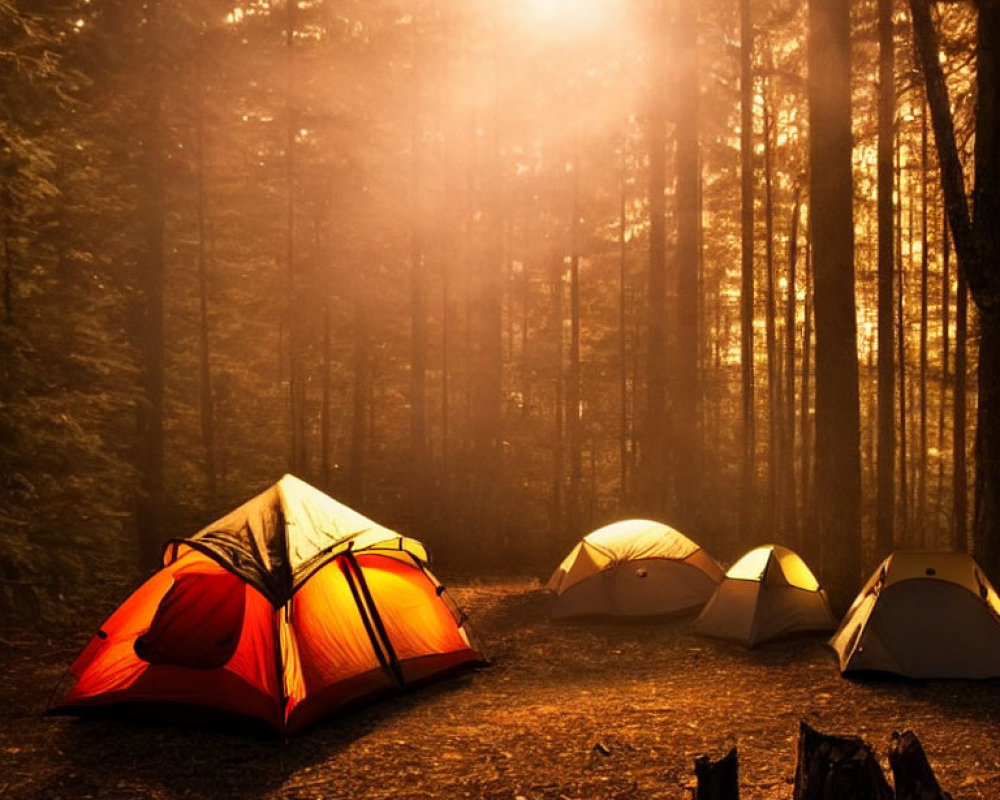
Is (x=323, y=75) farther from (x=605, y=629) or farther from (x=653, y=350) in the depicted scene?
(x=605, y=629)

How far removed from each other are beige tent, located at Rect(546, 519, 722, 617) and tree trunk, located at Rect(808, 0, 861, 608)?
181 cm

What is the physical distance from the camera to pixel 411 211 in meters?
21.8

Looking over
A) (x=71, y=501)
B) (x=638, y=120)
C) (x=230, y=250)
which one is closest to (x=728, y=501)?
(x=638, y=120)

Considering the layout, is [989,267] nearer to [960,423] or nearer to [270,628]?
[270,628]

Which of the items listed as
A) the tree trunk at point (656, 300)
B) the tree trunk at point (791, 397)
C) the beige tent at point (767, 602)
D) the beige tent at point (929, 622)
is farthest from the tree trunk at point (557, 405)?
the beige tent at point (929, 622)

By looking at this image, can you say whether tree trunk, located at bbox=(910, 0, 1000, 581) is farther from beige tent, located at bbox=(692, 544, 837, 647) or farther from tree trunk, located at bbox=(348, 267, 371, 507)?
tree trunk, located at bbox=(348, 267, 371, 507)

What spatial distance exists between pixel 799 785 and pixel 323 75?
20887 mm

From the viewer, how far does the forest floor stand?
6.16 metres

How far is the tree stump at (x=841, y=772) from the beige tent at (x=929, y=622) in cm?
451

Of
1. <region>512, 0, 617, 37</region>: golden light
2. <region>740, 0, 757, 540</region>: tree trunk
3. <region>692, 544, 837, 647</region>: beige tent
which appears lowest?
<region>692, 544, 837, 647</region>: beige tent

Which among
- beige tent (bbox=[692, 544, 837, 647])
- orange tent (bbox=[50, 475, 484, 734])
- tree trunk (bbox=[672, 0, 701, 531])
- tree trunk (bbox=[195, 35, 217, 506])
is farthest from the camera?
tree trunk (bbox=[195, 35, 217, 506])

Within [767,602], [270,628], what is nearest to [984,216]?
[767,602]

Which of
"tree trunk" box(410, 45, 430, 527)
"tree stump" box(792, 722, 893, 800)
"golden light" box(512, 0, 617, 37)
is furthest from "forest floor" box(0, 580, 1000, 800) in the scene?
"golden light" box(512, 0, 617, 37)

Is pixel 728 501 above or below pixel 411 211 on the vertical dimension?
below
